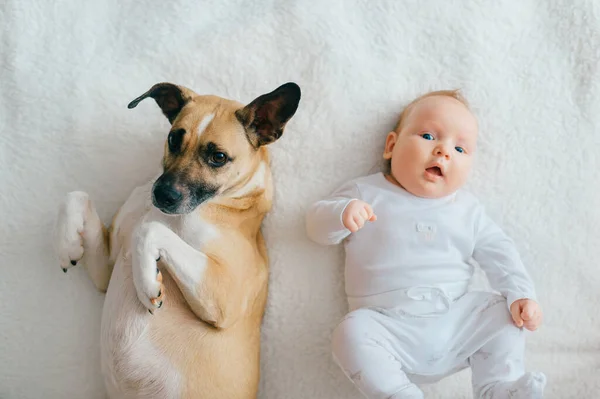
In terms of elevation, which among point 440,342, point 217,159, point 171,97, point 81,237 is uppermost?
point 171,97

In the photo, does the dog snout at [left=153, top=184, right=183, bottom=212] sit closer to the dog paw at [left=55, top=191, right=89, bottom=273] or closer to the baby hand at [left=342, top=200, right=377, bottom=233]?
the dog paw at [left=55, top=191, right=89, bottom=273]

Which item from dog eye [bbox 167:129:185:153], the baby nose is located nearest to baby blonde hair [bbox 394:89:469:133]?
the baby nose

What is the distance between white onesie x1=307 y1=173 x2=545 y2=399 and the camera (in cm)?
172

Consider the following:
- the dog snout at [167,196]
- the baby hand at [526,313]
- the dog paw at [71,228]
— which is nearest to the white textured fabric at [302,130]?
the dog paw at [71,228]

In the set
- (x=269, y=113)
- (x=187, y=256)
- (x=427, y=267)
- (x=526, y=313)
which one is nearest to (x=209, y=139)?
(x=269, y=113)

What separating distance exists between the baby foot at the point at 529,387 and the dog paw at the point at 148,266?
94 centimetres

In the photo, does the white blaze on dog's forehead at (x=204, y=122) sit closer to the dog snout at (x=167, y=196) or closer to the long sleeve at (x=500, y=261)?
the dog snout at (x=167, y=196)

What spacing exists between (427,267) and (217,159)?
69 centimetres

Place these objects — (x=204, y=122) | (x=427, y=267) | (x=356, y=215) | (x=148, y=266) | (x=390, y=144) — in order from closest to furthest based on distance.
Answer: (x=148, y=266), (x=204, y=122), (x=356, y=215), (x=427, y=267), (x=390, y=144)

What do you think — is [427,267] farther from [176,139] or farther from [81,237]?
[81,237]

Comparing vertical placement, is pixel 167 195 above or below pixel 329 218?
above

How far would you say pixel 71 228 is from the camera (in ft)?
5.55

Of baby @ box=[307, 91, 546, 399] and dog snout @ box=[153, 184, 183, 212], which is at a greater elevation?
dog snout @ box=[153, 184, 183, 212]

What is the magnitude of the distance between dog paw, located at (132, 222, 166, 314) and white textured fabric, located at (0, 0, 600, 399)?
0.37 metres
